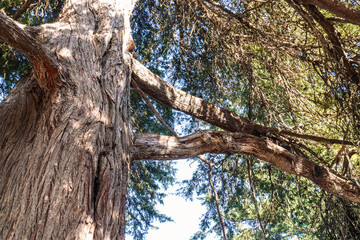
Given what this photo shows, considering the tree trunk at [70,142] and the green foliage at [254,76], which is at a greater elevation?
the green foliage at [254,76]

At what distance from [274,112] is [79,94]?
3525mm

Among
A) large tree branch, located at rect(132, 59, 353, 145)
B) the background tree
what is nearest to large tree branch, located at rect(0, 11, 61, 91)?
the background tree

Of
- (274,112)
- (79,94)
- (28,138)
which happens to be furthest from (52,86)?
(274,112)

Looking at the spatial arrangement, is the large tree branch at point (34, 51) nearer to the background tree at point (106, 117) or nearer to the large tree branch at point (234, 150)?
the background tree at point (106, 117)

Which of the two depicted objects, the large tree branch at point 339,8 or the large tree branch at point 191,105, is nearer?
the large tree branch at point 339,8

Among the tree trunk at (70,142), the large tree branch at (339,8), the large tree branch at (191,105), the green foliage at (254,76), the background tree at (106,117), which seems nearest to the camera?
the tree trunk at (70,142)

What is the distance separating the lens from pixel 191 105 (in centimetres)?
397

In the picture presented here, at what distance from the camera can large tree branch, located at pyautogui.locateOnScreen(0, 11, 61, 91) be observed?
2.10m

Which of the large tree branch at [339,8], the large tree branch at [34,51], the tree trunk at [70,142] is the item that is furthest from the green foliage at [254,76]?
the large tree branch at [34,51]

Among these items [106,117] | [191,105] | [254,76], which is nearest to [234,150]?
[191,105]

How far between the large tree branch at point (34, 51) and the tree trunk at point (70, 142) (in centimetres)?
2

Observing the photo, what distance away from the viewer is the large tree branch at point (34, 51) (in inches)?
82.7

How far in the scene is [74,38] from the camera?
2912mm

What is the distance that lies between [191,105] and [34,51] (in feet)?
6.97
